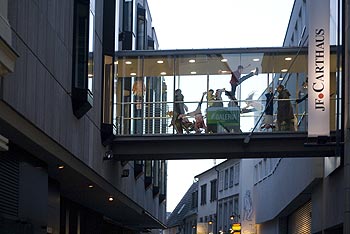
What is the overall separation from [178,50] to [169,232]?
263 ft

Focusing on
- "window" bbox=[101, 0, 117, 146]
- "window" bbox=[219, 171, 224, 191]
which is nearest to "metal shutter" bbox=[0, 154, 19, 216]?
"window" bbox=[101, 0, 117, 146]

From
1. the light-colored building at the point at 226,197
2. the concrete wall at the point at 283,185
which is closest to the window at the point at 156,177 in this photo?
the concrete wall at the point at 283,185

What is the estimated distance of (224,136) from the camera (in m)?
24.5

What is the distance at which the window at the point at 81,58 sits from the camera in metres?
19.9

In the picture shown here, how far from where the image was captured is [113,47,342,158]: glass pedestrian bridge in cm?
2462

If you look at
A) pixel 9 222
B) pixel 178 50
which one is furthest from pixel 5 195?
pixel 178 50

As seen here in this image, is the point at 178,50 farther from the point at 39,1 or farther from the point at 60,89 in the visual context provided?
the point at 39,1

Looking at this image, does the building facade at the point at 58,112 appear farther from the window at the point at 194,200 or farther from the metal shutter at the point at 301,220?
the window at the point at 194,200

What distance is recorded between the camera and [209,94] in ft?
83.3

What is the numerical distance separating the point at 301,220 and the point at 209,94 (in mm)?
12905

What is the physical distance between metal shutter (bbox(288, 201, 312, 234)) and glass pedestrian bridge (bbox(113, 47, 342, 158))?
29.8ft

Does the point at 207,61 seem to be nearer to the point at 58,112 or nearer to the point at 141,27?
the point at 58,112

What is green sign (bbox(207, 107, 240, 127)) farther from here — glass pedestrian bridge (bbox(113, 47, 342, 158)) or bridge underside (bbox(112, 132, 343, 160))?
bridge underside (bbox(112, 132, 343, 160))

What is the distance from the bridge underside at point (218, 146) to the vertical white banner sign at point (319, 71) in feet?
4.69
